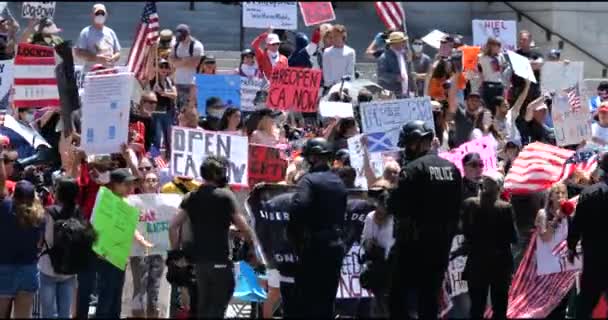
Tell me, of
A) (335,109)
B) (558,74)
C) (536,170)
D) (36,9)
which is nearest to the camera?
(536,170)

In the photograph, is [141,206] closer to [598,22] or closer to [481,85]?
[481,85]

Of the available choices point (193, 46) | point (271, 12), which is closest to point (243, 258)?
point (193, 46)

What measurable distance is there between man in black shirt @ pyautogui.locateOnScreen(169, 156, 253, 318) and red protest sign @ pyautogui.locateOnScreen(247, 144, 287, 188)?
227 cm

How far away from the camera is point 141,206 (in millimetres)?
14727

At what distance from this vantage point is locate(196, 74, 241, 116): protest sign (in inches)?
706

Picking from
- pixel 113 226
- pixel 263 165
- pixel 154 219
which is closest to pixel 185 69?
pixel 263 165

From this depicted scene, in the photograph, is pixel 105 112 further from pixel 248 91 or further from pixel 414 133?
pixel 248 91

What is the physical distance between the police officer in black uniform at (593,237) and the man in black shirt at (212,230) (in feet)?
9.72

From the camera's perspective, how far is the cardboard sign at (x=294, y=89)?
18.6 meters

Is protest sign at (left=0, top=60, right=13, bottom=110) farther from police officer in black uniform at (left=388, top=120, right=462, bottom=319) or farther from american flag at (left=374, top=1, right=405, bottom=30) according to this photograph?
american flag at (left=374, top=1, right=405, bottom=30)

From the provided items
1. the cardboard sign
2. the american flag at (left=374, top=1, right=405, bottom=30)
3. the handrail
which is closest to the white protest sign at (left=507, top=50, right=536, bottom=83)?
the cardboard sign

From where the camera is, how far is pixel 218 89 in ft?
59.3

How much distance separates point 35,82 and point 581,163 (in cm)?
539

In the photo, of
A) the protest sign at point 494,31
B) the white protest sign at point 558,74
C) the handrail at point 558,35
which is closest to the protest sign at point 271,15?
the protest sign at point 494,31
